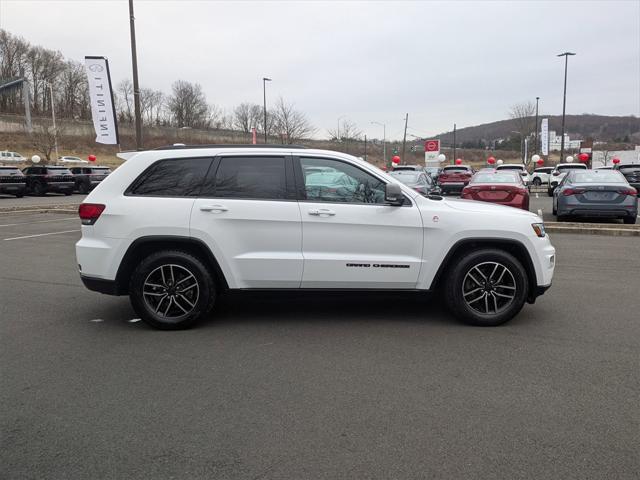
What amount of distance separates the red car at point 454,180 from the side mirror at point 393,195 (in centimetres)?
1976

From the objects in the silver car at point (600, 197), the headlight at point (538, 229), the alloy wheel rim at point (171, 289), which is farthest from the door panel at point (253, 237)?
the silver car at point (600, 197)

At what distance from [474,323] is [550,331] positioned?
727mm

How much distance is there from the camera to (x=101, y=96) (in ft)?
59.3

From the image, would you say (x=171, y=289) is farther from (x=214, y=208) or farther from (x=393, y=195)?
(x=393, y=195)

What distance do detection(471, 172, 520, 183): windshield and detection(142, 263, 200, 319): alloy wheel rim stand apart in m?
11.0

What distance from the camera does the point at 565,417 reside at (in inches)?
132

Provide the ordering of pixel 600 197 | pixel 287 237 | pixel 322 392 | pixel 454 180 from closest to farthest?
pixel 322 392 → pixel 287 237 → pixel 600 197 → pixel 454 180

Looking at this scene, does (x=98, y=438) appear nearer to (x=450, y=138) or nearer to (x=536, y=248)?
(x=536, y=248)

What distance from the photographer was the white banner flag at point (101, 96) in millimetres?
17984

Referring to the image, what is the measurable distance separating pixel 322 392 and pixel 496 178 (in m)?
12.1

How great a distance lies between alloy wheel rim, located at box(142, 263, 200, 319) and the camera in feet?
17.0

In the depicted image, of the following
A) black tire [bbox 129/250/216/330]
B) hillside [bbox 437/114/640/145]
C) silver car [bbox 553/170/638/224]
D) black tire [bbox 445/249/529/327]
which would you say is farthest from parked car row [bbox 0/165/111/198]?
hillside [bbox 437/114/640/145]

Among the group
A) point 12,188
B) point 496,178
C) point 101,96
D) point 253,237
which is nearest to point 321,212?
point 253,237

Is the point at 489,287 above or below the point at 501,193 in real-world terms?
below
